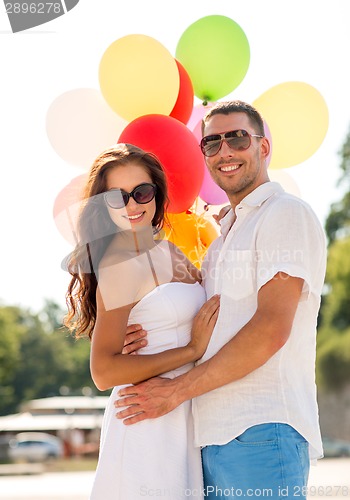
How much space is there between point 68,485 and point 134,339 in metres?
10.5

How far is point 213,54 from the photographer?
14.8ft

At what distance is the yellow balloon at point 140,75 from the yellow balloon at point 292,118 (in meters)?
0.60

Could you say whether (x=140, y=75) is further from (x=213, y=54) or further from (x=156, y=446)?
(x=156, y=446)

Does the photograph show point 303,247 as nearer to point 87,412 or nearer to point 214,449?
point 214,449

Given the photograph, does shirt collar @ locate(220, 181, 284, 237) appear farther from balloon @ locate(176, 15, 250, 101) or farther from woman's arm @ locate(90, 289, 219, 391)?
balloon @ locate(176, 15, 250, 101)

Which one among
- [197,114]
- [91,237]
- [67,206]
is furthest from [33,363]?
[91,237]

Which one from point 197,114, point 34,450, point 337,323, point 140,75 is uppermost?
point 140,75

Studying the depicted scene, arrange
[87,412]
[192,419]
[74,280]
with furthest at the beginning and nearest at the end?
[87,412] < [74,280] < [192,419]

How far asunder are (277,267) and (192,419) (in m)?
0.71

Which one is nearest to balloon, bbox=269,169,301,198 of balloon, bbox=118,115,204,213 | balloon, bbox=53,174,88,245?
balloon, bbox=118,115,204,213

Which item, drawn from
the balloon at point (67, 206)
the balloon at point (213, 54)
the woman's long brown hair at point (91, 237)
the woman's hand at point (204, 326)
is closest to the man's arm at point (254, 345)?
the woman's hand at point (204, 326)

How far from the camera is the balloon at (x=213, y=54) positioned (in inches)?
178

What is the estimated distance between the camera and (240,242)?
308 centimetres

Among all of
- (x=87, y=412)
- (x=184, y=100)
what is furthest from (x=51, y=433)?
(x=184, y=100)
